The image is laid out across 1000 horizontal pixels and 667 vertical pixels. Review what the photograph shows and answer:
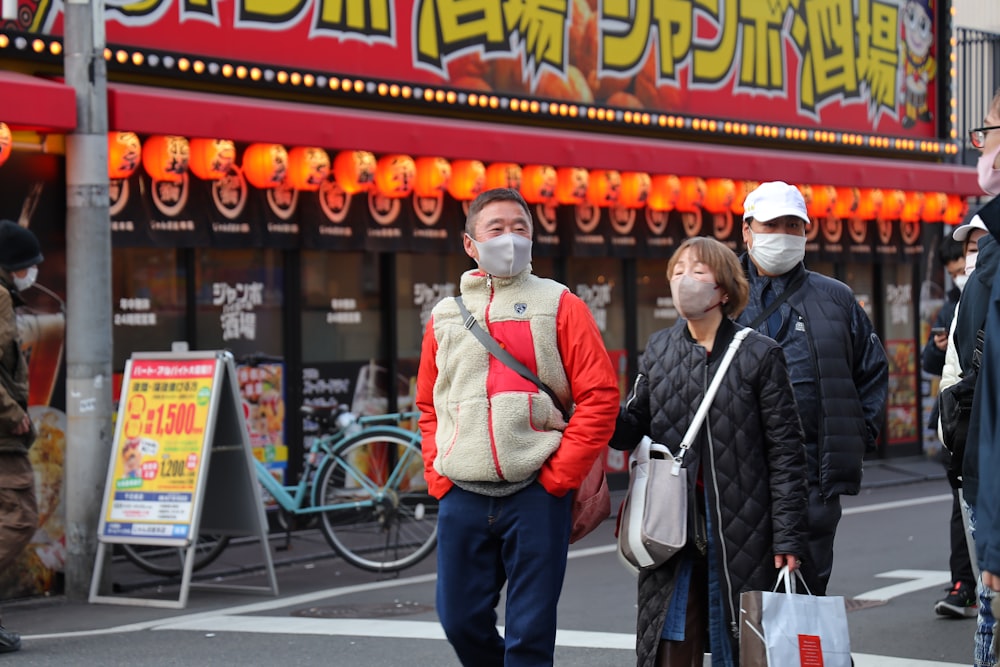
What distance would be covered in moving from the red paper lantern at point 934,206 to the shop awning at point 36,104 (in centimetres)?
1148

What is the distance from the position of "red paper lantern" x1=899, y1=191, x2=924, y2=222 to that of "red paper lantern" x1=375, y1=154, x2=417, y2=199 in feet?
25.0

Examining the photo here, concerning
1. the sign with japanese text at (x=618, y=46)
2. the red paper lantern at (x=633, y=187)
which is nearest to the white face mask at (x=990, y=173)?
the sign with japanese text at (x=618, y=46)

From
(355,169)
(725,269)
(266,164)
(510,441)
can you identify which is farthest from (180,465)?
(725,269)

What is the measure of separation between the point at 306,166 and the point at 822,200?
7.05 meters

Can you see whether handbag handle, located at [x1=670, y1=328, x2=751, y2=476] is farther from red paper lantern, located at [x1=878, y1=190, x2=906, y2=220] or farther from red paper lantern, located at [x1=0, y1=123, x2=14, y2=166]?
red paper lantern, located at [x1=878, y1=190, x2=906, y2=220]

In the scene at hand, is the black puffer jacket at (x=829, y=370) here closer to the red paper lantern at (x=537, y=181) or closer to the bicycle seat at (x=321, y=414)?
the bicycle seat at (x=321, y=414)

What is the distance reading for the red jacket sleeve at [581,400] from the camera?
17.7 ft

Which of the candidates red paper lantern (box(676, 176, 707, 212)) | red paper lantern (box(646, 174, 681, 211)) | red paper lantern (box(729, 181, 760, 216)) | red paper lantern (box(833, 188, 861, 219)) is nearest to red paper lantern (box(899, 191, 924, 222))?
red paper lantern (box(833, 188, 861, 219))

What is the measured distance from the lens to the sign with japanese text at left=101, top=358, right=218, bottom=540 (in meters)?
9.80

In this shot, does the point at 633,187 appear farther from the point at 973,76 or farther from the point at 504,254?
the point at 504,254

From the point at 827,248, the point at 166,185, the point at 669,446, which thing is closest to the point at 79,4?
the point at 166,185

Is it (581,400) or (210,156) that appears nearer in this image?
(581,400)

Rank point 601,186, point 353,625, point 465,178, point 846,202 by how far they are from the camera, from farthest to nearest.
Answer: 1. point 846,202
2. point 601,186
3. point 465,178
4. point 353,625

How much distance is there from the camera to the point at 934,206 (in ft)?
61.6
